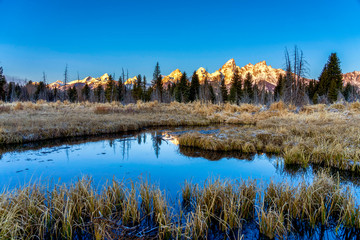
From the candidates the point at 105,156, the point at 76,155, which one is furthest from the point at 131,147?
the point at 76,155

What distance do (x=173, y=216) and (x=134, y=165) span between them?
418 centimetres

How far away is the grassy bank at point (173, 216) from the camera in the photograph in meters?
2.92

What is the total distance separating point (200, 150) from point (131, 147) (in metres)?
3.63

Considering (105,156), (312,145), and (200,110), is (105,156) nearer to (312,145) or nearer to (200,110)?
(312,145)

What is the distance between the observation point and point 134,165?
→ 7.21m

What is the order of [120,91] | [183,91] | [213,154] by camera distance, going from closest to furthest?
1. [213,154]
2. [183,91]
3. [120,91]

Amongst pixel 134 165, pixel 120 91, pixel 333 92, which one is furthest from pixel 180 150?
pixel 120 91

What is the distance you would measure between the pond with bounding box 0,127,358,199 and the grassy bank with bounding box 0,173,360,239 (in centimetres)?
114

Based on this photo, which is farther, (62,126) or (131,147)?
(62,126)

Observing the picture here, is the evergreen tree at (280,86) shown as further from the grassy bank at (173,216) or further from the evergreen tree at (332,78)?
the grassy bank at (173,216)

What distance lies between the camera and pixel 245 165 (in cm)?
697

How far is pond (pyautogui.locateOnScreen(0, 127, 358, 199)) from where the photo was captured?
Result: 18.6 feet

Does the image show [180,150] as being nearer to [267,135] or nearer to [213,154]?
[213,154]

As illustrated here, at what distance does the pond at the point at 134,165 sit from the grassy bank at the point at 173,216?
1.14 metres
